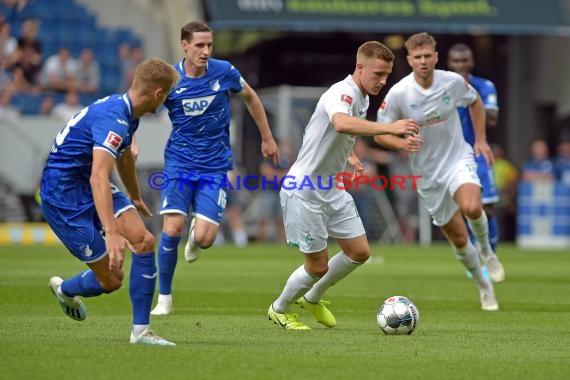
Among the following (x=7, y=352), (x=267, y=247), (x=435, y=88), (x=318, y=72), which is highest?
(x=435, y=88)

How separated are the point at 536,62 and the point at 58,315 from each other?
21475 mm

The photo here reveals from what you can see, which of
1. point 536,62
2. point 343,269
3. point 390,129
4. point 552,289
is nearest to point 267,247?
point 536,62

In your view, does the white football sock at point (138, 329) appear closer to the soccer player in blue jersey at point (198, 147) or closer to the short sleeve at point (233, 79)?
the soccer player in blue jersey at point (198, 147)

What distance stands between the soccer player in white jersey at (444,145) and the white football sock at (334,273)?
2071 millimetres

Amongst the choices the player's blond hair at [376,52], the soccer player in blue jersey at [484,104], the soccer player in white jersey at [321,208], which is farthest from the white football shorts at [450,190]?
the player's blond hair at [376,52]

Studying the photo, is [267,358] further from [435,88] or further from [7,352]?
[435,88]

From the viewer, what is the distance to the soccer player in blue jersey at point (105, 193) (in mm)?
7734

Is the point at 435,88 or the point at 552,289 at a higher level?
the point at 435,88

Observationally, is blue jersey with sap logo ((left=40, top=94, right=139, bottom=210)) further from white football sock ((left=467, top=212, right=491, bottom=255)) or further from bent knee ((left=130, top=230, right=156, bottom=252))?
white football sock ((left=467, top=212, right=491, bottom=255))

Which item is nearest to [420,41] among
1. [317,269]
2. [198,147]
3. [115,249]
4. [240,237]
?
[198,147]

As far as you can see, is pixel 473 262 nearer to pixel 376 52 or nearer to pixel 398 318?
pixel 398 318

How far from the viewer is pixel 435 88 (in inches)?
470

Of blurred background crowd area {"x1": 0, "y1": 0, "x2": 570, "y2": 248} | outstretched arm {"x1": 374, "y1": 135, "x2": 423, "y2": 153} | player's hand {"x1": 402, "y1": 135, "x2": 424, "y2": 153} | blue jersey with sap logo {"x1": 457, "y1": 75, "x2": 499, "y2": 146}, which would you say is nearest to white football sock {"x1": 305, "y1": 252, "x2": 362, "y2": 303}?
outstretched arm {"x1": 374, "y1": 135, "x2": 423, "y2": 153}

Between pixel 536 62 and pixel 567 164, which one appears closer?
pixel 567 164
